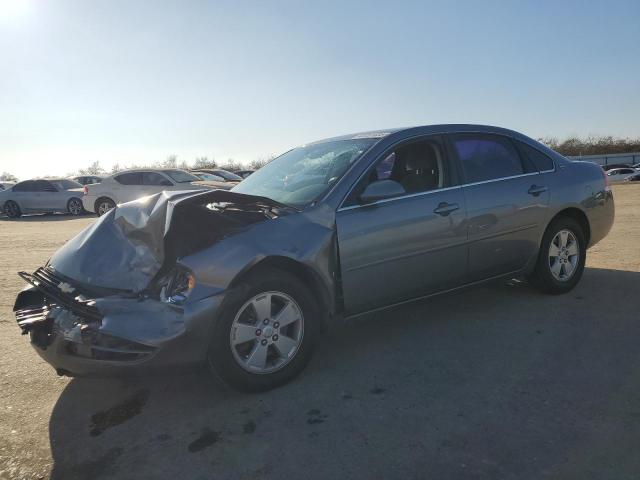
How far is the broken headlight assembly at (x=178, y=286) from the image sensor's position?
2.87 m

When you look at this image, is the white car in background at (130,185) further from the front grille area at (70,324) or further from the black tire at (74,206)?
the front grille area at (70,324)

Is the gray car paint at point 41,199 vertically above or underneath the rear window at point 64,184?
underneath

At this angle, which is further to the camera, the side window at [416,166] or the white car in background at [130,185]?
the white car in background at [130,185]

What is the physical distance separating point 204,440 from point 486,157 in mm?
3262

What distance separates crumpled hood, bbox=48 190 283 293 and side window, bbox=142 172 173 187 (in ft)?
37.6

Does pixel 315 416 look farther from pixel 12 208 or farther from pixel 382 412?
pixel 12 208

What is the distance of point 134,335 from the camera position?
276cm

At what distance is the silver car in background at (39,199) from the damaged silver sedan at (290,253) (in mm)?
16184

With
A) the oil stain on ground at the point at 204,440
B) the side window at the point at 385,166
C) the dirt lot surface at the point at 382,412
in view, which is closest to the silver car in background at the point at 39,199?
the dirt lot surface at the point at 382,412

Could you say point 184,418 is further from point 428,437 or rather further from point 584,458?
point 584,458

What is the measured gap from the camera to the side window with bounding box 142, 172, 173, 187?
14662 mm

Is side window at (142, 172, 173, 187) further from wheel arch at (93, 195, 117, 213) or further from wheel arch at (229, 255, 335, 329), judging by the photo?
wheel arch at (229, 255, 335, 329)

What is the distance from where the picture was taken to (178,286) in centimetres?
291

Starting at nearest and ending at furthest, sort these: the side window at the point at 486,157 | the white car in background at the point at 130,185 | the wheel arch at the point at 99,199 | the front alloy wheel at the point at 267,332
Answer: the front alloy wheel at the point at 267,332 < the side window at the point at 486,157 < the white car in background at the point at 130,185 < the wheel arch at the point at 99,199
